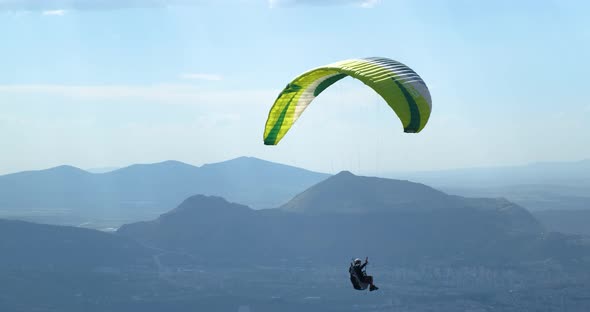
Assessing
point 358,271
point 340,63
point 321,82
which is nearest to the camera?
point 358,271

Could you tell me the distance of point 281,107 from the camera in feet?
190

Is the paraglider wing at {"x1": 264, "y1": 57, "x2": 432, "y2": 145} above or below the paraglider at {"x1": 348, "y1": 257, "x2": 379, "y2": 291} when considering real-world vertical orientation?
above

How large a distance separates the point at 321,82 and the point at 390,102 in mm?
10199

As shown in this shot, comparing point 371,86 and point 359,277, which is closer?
point 359,277

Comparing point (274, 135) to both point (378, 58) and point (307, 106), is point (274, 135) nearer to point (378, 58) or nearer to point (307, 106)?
point (307, 106)

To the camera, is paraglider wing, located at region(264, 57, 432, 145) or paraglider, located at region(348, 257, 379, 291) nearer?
paraglider, located at region(348, 257, 379, 291)

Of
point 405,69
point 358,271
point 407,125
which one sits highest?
point 405,69

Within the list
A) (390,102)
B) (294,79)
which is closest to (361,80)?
(390,102)

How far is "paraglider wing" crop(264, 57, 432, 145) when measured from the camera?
4850 cm

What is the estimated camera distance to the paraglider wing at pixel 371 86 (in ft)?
159

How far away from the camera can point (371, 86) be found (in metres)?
48.6

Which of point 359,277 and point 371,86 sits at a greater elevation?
point 371,86

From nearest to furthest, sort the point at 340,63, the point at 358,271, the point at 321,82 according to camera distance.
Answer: the point at 358,271 → the point at 340,63 → the point at 321,82

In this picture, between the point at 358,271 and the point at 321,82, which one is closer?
the point at 358,271
